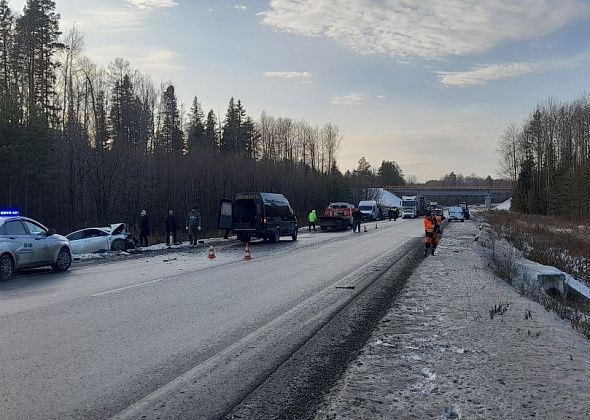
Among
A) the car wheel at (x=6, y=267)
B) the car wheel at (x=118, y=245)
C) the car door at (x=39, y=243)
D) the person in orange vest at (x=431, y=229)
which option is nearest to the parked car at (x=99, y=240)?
the car wheel at (x=118, y=245)

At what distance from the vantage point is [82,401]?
512 centimetres

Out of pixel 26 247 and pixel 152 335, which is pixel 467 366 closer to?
pixel 152 335

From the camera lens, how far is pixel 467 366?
20.7 ft

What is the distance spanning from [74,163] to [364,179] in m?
83.6

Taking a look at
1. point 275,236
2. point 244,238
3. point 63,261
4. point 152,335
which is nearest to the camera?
point 152,335

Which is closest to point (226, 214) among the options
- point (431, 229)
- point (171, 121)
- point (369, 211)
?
point (431, 229)

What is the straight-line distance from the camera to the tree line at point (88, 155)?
123 feet

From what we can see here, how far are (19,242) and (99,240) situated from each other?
29.1 feet

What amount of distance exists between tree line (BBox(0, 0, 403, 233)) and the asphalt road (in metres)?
23.9

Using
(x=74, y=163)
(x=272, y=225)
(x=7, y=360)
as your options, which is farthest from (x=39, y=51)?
(x=7, y=360)

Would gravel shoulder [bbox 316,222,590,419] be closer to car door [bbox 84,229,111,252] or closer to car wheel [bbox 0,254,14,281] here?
car wheel [bbox 0,254,14,281]

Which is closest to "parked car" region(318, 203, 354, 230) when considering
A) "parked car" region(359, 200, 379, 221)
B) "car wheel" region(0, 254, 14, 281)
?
"parked car" region(359, 200, 379, 221)

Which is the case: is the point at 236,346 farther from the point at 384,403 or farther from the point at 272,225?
the point at 272,225

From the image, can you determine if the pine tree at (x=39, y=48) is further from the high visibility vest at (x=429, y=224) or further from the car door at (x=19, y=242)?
the high visibility vest at (x=429, y=224)
